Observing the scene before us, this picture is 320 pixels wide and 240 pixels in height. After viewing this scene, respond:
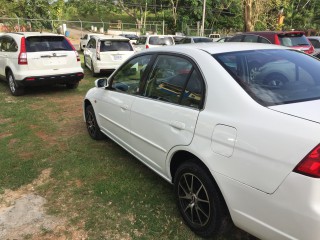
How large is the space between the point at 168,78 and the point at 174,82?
0.47ft

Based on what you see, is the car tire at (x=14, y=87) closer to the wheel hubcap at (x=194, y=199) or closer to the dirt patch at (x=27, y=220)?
the dirt patch at (x=27, y=220)

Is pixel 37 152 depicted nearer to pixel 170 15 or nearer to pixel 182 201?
pixel 182 201

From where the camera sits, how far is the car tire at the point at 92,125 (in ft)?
17.3

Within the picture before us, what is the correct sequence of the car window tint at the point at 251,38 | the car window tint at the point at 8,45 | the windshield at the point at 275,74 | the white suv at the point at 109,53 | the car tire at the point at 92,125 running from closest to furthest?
the windshield at the point at 275,74 → the car tire at the point at 92,125 → the car window tint at the point at 8,45 → the car window tint at the point at 251,38 → the white suv at the point at 109,53

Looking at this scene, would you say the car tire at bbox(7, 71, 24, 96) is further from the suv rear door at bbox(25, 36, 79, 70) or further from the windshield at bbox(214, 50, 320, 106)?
the windshield at bbox(214, 50, 320, 106)

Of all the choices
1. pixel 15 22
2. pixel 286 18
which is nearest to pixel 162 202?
pixel 15 22

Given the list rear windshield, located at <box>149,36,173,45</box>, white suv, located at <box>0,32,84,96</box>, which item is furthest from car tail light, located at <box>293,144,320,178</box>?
rear windshield, located at <box>149,36,173,45</box>

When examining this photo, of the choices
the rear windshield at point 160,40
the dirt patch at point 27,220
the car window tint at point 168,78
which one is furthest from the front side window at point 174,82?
the rear windshield at point 160,40

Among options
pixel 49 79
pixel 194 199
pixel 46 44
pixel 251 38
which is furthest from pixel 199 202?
pixel 251 38

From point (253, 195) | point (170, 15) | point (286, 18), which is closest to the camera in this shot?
point (253, 195)

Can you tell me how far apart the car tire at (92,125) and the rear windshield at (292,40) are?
309 inches

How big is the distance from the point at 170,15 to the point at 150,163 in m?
45.2

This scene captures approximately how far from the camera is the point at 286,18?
163ft

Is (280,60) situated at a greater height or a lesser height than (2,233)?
greater
